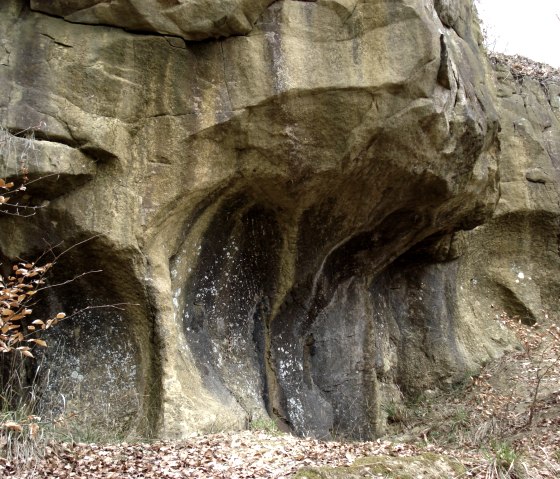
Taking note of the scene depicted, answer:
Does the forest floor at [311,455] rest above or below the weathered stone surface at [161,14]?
below

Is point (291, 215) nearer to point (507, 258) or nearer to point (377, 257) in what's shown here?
point (377, 257)

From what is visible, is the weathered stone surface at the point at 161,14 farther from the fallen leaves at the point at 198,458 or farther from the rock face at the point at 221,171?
the fallen leaves at the point at 198,458

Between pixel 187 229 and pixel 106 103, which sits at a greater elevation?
pixel 106 103

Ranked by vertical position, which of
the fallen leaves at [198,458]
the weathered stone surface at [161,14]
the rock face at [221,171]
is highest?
the weathered stone surface at [161,14]

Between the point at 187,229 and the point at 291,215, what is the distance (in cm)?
125

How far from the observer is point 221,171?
765cm

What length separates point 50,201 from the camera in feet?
22.8

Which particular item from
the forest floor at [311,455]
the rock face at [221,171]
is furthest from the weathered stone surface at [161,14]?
the forest floor at [311,455]

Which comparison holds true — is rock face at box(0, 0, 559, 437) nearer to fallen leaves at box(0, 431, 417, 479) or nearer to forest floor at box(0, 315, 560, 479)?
fallen leaves at box(0, 431, 417, 479)

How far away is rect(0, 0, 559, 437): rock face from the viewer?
23.0 ft

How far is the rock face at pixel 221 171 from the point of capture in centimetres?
700

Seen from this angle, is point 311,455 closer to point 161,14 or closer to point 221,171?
point 221,171

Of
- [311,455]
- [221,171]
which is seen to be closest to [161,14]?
[221,171]

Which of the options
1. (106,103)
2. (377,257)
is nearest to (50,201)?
(106,103)
